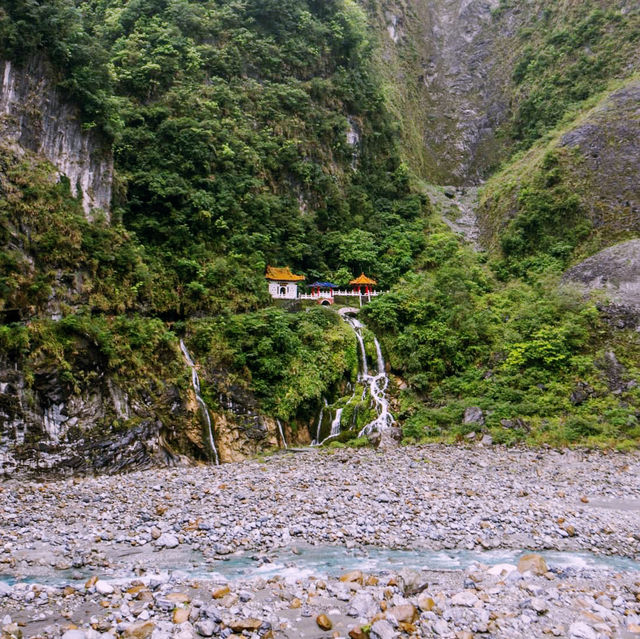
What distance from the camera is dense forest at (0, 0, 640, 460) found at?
19391 millimetres

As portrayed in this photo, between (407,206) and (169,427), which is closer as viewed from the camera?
(169,427)

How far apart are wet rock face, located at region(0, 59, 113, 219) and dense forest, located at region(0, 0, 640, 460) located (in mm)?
564

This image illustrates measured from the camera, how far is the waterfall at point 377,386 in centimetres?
2203

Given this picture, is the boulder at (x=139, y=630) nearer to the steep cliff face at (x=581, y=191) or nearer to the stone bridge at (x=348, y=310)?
the stone bridge at (x=348, y=310)

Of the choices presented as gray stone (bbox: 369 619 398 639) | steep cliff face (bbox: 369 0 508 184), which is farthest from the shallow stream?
steep cliff face (bbox: 369 0 508 184)

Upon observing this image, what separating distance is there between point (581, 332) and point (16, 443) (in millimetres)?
23187

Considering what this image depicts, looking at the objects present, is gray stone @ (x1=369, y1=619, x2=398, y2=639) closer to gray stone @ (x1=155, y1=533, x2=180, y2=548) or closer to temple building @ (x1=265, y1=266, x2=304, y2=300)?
gray stone @ (x1=155, y1=533, x2=180, y2=548)

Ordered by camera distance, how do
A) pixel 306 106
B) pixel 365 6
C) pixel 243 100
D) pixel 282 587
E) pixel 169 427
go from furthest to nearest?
pixel 365 6 < pixel 306 106 < pixel 243 100 < pixel 169 427 < pixel 282 587

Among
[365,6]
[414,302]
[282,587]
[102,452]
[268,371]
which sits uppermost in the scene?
[365,6]

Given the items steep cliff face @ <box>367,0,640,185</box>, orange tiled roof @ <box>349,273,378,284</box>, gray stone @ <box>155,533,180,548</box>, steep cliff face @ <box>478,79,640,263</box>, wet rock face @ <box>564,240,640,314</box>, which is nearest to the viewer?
gray stone @ <box>155,533,180,548</box>

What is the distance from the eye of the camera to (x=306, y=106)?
117 feet

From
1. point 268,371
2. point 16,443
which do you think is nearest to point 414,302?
point 268,371

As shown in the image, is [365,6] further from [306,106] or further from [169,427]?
[169,427]

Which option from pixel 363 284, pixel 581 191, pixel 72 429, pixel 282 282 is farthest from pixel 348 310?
pixel 581 191
